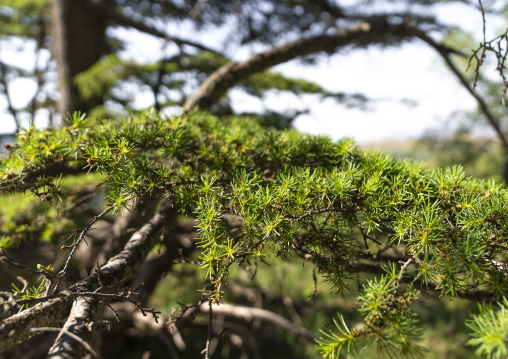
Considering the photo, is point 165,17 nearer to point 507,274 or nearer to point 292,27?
point 292,27

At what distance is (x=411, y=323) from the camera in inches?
28.4

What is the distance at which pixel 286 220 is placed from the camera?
864mm

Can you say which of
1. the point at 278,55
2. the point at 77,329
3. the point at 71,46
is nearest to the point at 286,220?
the point at 77,329

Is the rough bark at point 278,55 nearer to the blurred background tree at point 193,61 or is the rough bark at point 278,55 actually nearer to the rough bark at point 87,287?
the blurred background tree at point 193,61

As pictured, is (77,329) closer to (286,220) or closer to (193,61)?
(286,220)

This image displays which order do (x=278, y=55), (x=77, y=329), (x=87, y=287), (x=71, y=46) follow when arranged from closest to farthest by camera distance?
(x=77, y=329) < (x=87, y=287) < (x=278, y=55) < (x=71, y=46)

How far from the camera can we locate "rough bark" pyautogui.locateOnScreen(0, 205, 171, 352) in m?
0.72

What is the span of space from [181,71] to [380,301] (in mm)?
3307

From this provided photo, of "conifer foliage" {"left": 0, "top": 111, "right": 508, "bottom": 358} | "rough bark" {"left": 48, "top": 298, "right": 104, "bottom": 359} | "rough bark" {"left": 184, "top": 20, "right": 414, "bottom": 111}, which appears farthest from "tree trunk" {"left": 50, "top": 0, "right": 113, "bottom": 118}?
"rough bark" {"left": 48, "top": 298, "right": 104, "bottom": 359}

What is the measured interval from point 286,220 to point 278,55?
81.9 inches

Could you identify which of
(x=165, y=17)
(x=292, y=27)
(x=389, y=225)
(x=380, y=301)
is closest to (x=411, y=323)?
(x=380, y=301)

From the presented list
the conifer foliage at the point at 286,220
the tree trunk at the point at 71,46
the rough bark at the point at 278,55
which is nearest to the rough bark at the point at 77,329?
the conifer foliage at the point at 286,220

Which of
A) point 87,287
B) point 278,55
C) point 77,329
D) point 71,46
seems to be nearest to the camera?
point 77,329

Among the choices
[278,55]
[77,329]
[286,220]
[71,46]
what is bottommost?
[77,329]
